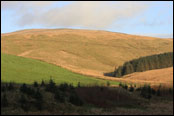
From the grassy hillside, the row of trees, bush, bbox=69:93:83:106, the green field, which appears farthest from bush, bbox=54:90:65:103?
the row of trees

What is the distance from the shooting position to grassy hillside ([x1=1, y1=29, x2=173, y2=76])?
119006 mm

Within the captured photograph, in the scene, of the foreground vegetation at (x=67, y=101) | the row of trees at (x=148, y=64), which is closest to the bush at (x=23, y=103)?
the foreground vegetation at (x=67, y=101)

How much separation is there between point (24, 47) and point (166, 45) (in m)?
72.6

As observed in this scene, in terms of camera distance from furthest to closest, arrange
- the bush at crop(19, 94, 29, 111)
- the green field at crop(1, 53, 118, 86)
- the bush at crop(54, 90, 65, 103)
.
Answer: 1. the green field at crop(1, 53, 118, 86)
2. the bush at crop(54, 90, 65, 103)
3. the bush at crop(19, 94, 29, 111)

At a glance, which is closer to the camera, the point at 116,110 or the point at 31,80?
the point at 116,110

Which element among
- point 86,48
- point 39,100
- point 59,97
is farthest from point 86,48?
point 39,100

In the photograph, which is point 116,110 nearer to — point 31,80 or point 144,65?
point 31,80

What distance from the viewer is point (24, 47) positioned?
132750mm

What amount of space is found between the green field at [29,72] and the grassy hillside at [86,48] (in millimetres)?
42132

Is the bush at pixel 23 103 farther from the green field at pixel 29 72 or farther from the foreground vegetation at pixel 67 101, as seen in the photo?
the green field at pixel 29 72

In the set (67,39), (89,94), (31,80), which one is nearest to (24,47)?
(67,39)

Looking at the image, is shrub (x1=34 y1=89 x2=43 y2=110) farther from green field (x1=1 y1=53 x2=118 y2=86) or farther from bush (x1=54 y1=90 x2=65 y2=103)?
green field (x1=1 y1=53 x2=118 y2=86)

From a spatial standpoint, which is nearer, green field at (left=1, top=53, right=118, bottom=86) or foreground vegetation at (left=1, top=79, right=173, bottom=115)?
foreground vegetation at (left=1, top=79, right=173, bottom=115)

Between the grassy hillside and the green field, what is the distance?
1659 inches
